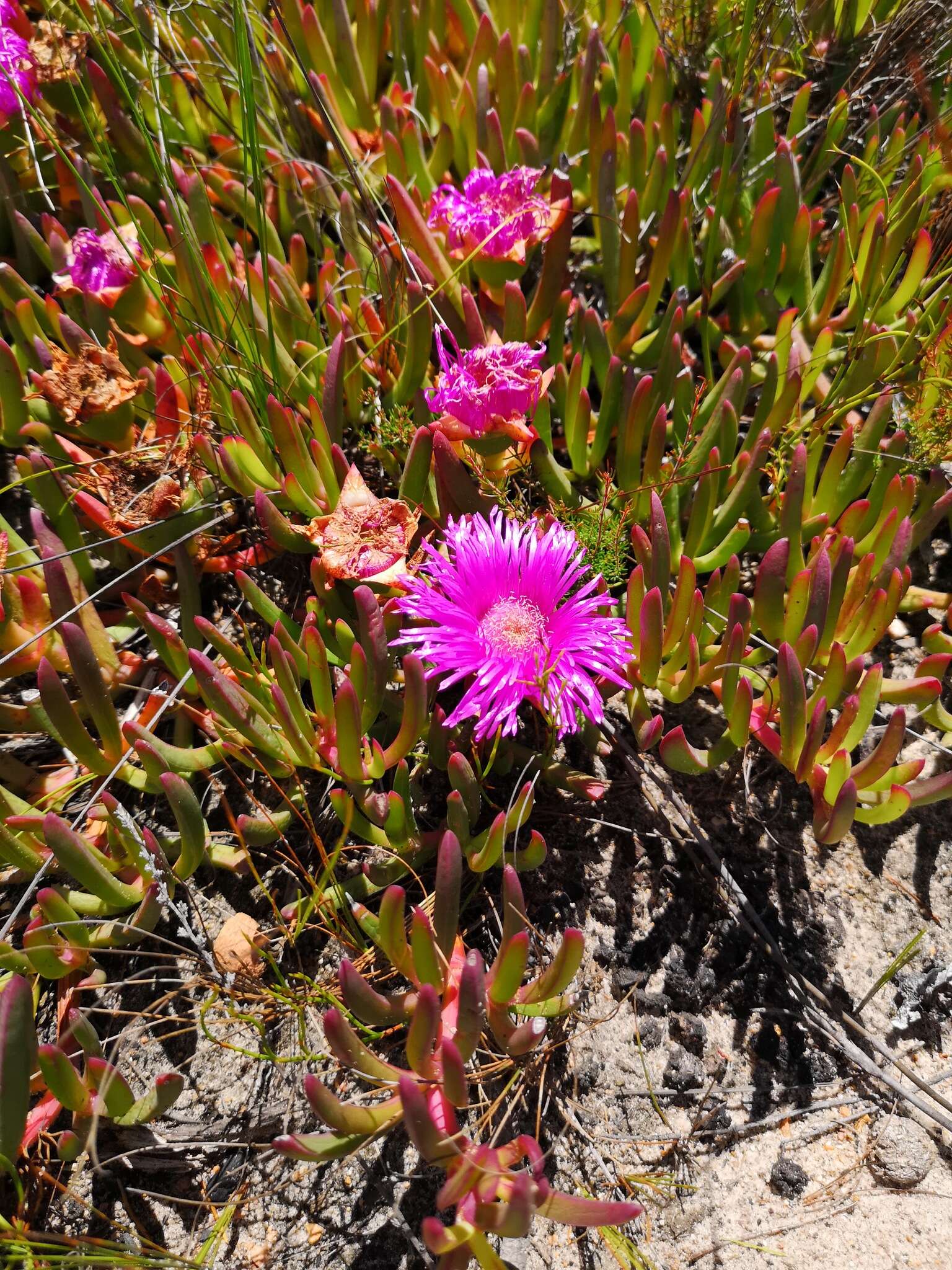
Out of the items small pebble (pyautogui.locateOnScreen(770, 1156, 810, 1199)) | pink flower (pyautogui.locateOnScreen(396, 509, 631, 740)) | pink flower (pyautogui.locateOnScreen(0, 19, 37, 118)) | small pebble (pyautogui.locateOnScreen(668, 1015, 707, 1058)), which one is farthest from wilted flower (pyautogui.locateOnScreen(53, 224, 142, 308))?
small pebble (pyautogui.locateOnScreen(770, 1156, 810, 1199))

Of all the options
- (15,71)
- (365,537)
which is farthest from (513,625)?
(15,71)

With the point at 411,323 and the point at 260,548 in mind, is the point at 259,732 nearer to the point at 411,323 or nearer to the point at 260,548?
the point at 260,548

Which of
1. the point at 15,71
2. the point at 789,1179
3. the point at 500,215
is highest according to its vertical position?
the point at 15,71

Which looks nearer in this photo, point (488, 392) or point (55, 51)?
point (488, 392)

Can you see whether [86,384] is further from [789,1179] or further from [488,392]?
[789,1179]

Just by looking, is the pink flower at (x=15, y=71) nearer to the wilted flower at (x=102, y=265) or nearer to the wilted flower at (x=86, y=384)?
the wilted flower at (x=102, y=265)
